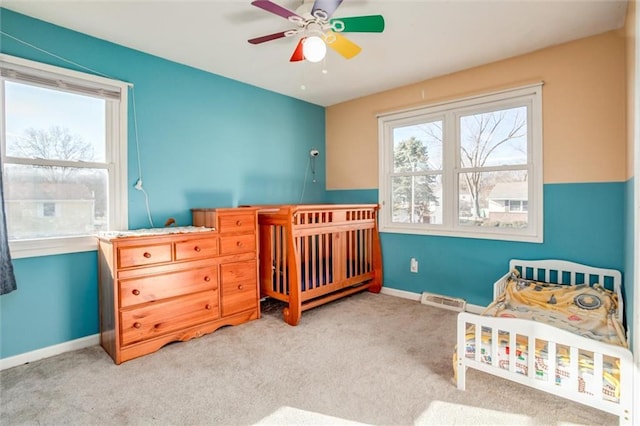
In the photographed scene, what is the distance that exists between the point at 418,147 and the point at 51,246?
340 cm

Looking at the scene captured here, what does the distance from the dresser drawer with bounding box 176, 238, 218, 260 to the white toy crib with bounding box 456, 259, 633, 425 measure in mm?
1909

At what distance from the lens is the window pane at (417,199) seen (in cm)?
345

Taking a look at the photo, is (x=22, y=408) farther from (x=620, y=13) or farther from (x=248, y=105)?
(x=620, y=13)

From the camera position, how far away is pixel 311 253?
3188mm

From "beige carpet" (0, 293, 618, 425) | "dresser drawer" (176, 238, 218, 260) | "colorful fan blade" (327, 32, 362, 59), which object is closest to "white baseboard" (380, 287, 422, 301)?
"beige carpet" (0, 293, 618, 425)

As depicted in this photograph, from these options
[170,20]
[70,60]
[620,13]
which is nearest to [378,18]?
[170,20]

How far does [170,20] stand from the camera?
225 cm

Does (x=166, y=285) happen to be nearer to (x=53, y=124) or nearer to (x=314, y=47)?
(x=53, y=124)

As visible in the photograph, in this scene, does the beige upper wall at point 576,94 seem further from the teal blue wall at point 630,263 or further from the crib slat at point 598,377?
the crib slat at point 598,377

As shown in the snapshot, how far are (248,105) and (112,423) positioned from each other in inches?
115

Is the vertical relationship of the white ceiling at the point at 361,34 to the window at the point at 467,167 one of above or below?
above

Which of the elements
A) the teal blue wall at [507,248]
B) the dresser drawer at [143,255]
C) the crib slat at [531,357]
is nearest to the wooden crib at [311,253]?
the teal blue wall at [507,248]

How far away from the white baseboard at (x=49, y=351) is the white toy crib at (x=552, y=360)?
2.63 meters

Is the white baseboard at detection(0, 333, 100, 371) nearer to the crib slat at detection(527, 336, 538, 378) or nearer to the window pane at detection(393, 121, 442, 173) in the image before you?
the crib slat at detection(527, 336, 538, 378)
